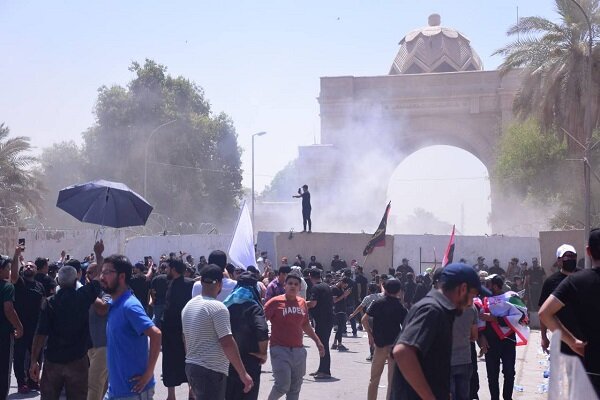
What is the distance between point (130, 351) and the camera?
639 centimetres

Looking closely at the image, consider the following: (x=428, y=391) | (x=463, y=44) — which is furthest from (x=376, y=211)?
(x=428, y=391)

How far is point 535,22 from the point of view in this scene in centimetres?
2872

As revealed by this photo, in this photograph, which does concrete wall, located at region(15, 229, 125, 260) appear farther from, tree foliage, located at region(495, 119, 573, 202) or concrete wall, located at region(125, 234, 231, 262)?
tree foliage, located at region(495, 119, 573, 202)

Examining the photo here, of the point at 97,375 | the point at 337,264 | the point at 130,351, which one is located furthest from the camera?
the point at 337,264

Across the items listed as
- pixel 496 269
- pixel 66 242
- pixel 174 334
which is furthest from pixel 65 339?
pixel 66 242

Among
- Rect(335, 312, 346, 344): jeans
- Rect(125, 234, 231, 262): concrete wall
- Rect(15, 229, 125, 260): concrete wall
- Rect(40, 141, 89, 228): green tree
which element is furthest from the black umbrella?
Rect(40, 141, 89, 228): green tree

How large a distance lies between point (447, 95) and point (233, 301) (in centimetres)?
4338

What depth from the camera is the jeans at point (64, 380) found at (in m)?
7.86

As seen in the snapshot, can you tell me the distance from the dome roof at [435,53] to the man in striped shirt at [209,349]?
48.9 meters

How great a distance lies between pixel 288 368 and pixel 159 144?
50357 mm

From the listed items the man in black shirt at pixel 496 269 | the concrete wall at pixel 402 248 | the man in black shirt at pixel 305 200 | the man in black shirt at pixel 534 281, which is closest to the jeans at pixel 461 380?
the man in black shirt at pixel 496 269

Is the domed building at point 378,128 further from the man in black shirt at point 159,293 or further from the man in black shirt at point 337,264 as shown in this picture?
the man in black shirt at point 159,293

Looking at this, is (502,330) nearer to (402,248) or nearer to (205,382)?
(205,382)

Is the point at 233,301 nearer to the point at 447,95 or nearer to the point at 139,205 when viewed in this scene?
the point at 139,205
